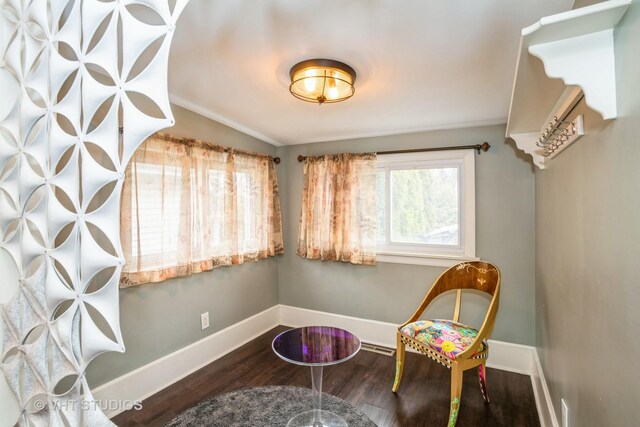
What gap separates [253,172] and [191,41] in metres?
1.75

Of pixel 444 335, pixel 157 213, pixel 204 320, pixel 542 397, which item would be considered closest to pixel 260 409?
pixel 204 320

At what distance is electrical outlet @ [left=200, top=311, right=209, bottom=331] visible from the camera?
272 centimetres

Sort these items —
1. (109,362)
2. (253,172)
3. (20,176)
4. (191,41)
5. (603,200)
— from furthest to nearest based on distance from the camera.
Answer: (253,172)
(109,362)
(191,41)
(20,176)
(603,200)

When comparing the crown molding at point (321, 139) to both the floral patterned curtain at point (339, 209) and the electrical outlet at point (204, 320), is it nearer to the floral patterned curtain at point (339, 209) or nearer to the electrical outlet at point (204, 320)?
the floral patterned curtain at point (339, 209)

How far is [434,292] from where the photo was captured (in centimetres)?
253

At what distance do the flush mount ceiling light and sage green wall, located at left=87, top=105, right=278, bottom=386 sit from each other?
3.74 feet

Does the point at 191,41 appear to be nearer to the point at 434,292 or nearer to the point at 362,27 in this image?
the point at 362,27

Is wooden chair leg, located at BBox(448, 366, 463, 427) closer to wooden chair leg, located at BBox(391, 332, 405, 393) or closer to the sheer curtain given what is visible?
wooden chair leg, located at BBox(391, 332, 405, 393)

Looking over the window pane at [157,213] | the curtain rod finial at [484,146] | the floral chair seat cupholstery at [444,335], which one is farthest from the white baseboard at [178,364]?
the curtain rod finial at [484,146]

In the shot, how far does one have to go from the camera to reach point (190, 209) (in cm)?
255

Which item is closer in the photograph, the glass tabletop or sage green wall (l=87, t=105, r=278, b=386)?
the glass tabletop

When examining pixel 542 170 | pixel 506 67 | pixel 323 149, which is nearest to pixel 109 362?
pixel 323 149

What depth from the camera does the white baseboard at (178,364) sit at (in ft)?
6.88

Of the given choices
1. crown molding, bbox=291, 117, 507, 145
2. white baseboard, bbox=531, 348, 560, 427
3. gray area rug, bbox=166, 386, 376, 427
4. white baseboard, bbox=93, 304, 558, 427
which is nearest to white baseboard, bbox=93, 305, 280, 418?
white baseboard, bbox=93, 304, 558, 427
